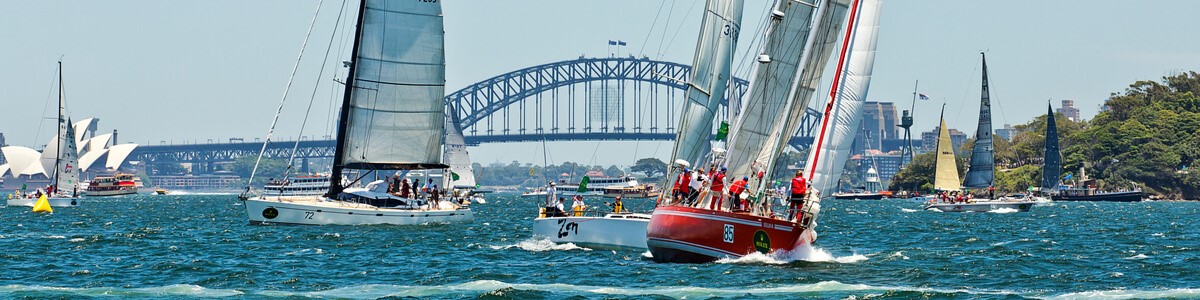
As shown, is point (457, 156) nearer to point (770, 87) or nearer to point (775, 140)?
point (770, 87)

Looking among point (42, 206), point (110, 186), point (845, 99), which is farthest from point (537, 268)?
point (110, 186)

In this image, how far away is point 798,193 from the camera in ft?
79.6

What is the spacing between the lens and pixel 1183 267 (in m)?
26.2

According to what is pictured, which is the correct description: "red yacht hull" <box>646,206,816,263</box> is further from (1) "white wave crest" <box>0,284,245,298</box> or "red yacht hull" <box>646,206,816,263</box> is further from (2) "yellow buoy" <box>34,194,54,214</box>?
(2) "yellow buoy" <box>34,194,54,214</box>

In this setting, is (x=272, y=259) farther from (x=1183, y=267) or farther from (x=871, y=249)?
(x=1183, y=267)

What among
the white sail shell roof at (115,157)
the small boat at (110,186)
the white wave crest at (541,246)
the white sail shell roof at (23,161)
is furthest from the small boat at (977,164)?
the white sail shell roof at (115,157)

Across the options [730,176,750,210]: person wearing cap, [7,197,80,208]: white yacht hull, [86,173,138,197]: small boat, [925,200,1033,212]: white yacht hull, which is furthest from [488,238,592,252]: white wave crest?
[86,173,138,197]: small boat

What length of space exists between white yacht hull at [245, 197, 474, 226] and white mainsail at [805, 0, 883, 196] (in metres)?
17.4

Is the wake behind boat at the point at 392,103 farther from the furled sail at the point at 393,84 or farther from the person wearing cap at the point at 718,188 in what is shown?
the person wearing cap at the point at 718,188

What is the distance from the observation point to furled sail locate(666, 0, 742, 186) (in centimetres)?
2945

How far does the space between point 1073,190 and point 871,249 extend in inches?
3225

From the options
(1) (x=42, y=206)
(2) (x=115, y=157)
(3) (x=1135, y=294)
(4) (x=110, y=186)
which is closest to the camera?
(3) (x=1135, y=294)

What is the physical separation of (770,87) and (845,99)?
2.28m

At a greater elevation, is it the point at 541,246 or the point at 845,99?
the point at 845,99
